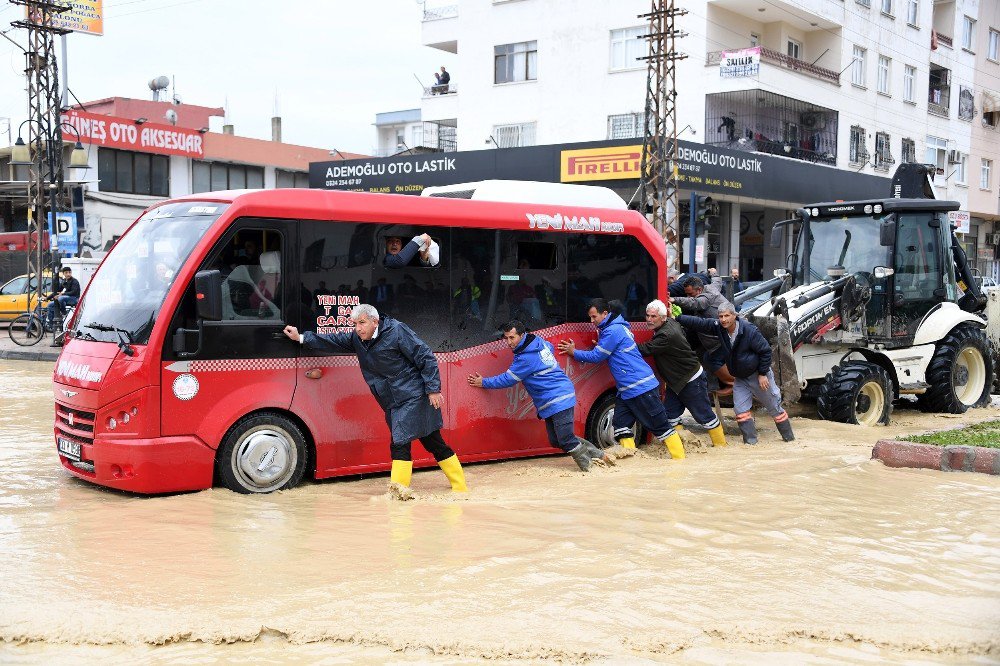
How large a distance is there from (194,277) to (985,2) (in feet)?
168

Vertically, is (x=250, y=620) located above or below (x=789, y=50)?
below

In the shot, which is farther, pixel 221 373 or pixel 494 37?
pixel 494 37

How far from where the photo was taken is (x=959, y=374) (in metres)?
14.0

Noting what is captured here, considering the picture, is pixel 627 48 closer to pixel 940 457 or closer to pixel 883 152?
pixel 883 152

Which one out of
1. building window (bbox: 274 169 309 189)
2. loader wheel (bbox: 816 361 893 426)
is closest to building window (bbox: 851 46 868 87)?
building window (bbox: 274 169 309 189)

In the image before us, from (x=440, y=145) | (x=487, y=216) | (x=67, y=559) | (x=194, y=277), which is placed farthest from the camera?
(x=440, y=145)

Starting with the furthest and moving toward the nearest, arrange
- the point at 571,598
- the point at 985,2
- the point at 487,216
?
the point at 985,2 < the point at 487,216 < the point at 571,598

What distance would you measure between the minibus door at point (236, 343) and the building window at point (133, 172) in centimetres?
3083

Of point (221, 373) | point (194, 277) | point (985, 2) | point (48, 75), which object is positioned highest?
point (985, 2)

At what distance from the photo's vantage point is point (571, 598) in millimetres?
5375

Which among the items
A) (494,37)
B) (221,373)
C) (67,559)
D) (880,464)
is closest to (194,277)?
(221,373)

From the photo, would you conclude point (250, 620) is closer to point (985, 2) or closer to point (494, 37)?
point (494, 37)

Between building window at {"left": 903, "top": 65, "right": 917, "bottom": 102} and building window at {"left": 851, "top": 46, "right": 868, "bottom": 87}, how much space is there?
4505 mm

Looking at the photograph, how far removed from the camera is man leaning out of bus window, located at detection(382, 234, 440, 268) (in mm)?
8602
